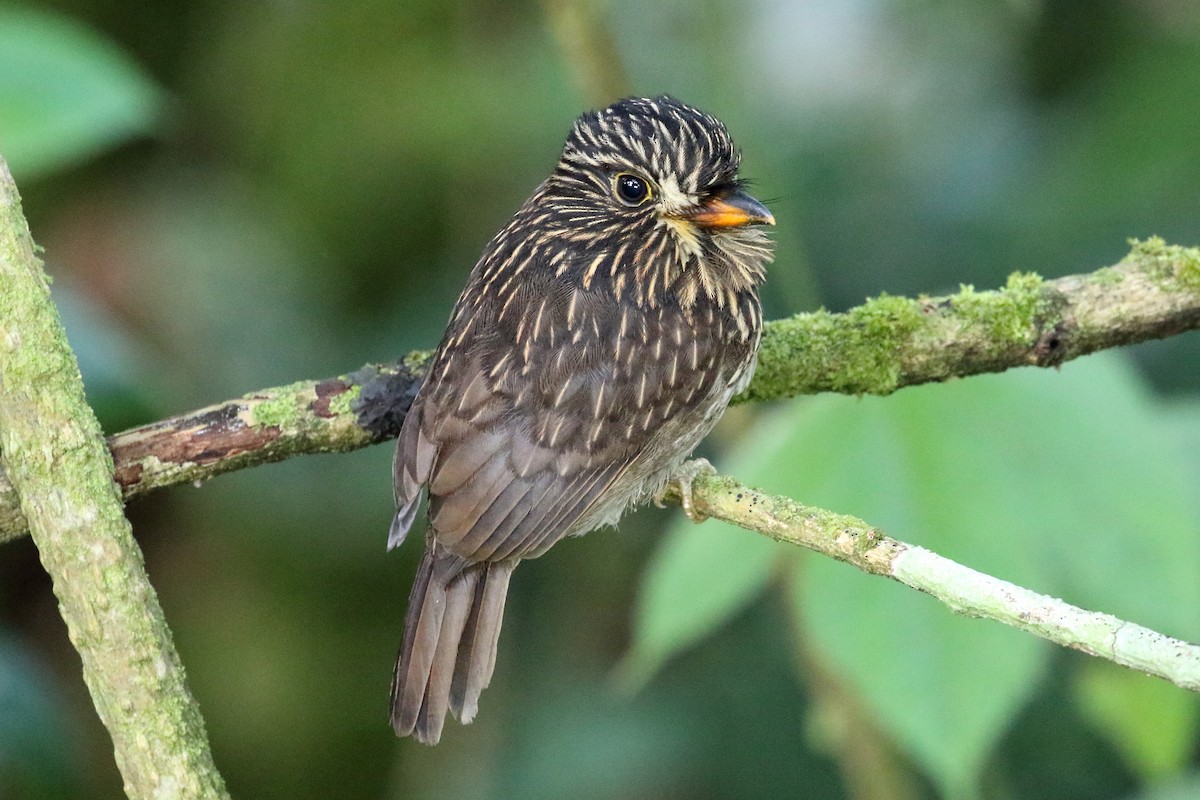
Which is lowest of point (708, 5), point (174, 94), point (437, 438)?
point (437, 438)

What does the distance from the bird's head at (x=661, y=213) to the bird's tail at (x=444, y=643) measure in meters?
Answer: 0.61

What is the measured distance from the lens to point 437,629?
266cm

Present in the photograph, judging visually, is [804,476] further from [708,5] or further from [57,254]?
[57,254]

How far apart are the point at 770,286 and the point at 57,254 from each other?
2.14 meters

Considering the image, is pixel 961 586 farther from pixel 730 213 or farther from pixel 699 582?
pixel 730 213

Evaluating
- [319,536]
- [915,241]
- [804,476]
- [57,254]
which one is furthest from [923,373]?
[57,254]

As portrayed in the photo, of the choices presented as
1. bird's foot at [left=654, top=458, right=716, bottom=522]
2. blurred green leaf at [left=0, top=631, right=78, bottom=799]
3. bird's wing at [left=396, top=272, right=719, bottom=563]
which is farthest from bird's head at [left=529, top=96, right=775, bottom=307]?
blurred green leaf at [left=0, top=631, right=78, bottom=799]

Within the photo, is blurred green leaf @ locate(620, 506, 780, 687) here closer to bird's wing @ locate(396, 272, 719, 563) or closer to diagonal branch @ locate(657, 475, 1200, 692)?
bird's wing @ locate(396, 272, 719, 563)

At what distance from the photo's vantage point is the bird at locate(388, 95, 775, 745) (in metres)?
2.60

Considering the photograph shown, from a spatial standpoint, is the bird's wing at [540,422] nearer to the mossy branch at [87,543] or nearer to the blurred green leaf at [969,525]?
the blurred green leaf at [969,525]

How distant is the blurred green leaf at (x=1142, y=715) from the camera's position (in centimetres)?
287

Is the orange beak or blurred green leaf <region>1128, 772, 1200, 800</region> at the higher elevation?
the orange beak

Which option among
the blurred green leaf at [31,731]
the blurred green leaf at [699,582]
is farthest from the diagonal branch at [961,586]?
the blurred green leaf at [31,731]

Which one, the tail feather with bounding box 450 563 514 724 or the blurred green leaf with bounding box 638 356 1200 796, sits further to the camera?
the tail feather with bounding box 450 563 514 724
